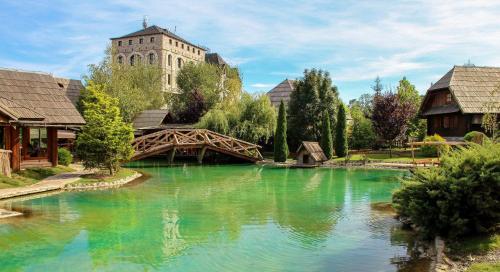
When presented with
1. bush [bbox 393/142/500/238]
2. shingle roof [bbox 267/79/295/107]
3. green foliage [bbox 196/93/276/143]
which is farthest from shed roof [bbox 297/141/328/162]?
bush [bbox 393/142/500/238]

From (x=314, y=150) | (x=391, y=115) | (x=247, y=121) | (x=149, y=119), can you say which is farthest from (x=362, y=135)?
(x=149, y=119)

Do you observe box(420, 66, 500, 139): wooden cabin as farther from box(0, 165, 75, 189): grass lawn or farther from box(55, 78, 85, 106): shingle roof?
box(55, 78, 85, 106): shingle roof

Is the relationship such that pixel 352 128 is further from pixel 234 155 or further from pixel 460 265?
pixel 460 265

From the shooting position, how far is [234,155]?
37.8 m

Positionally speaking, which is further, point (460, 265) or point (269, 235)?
point (269, 235)

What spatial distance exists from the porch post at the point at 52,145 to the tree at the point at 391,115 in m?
25.1

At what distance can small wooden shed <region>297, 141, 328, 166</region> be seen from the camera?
34.2 metres

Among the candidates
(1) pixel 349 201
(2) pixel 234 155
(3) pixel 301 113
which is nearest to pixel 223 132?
(2) pixel 234 155

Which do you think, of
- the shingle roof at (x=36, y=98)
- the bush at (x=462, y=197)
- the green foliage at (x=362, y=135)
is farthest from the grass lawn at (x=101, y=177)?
the green foliage at (x=362, y=135)

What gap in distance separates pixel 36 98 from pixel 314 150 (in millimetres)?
19548

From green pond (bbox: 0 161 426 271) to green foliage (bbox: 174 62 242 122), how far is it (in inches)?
1048

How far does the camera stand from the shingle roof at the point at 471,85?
3578 cm

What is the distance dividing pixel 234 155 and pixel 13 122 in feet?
61.9

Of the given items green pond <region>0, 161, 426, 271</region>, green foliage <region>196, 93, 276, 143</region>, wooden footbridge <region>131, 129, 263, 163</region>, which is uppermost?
green foliage <region>196, 93, 276, 143</region>
